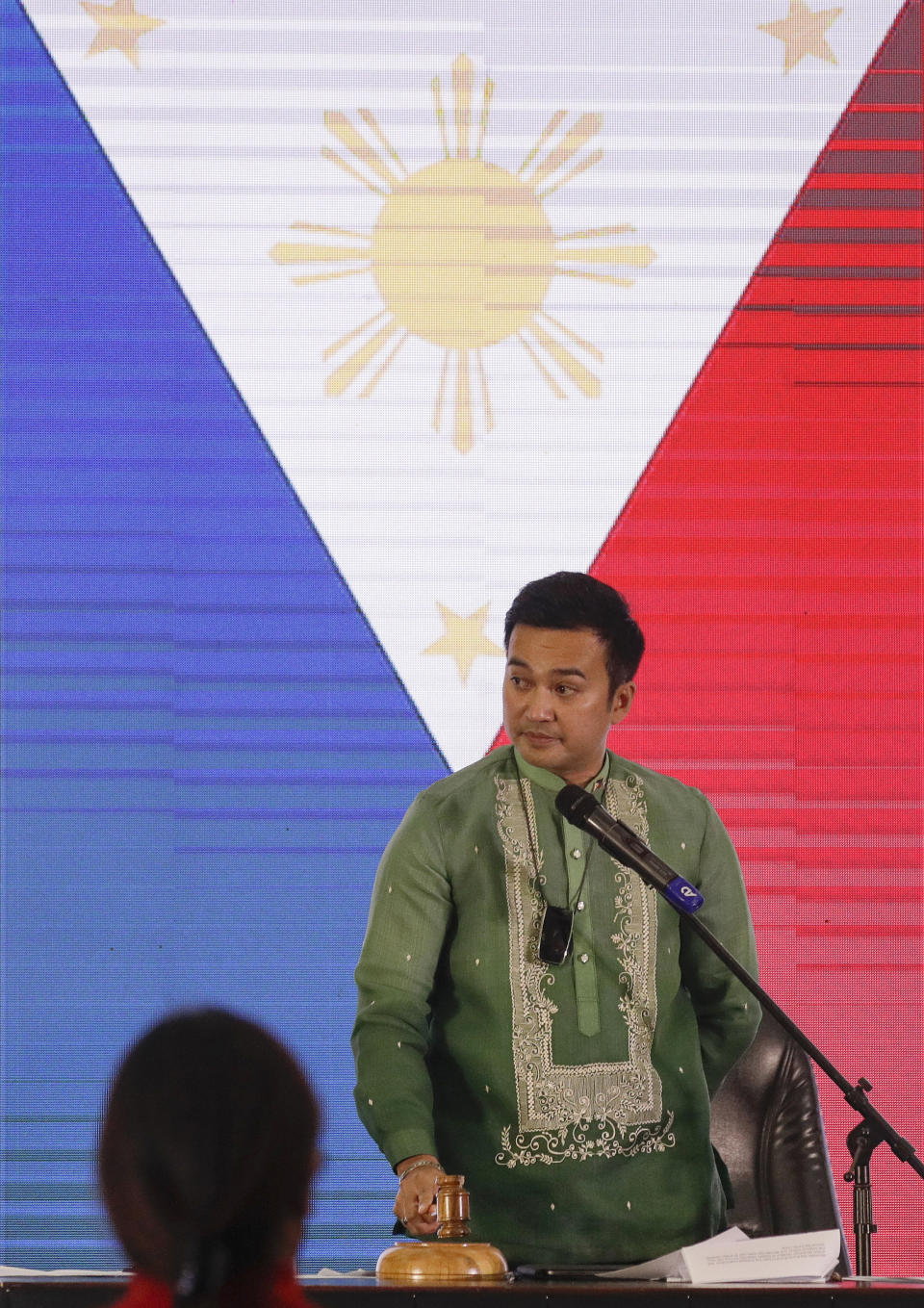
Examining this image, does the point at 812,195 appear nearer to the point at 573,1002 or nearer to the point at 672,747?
the point at 672,747

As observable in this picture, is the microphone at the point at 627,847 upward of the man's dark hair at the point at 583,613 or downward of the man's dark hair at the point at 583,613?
downward

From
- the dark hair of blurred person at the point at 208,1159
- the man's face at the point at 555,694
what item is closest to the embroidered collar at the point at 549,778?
the man's face at the point at 555,694

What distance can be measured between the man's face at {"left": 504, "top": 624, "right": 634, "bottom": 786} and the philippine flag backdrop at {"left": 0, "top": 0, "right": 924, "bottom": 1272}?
1.11 m

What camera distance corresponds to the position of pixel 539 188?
3.82 metres

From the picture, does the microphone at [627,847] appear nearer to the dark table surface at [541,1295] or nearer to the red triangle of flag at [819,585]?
the dark table surface at [541,1295]

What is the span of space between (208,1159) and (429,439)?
291 centimetres

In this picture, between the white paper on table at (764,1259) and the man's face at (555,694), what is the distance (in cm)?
87

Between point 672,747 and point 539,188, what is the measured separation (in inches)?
50.5

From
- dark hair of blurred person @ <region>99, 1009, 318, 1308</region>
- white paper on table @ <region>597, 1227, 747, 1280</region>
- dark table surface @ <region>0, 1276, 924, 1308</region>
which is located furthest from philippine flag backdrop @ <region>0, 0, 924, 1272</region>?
dark hair of blurred person @ <region>99, 1009, 318, 1308</region>

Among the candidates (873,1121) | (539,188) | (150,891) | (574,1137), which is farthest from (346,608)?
(873,1121)

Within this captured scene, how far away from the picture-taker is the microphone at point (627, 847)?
221 centimetres

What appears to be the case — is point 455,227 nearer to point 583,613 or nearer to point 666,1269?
point 583,613

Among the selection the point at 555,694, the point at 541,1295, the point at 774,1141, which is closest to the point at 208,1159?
the point at 541,1295

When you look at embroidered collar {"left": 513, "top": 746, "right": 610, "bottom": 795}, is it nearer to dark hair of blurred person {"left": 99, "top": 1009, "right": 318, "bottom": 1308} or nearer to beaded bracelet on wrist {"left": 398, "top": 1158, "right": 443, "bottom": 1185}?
beaded bracelet on wrist {"left": 398, "top": 1158, "right": 443, "bottom": 1185}
